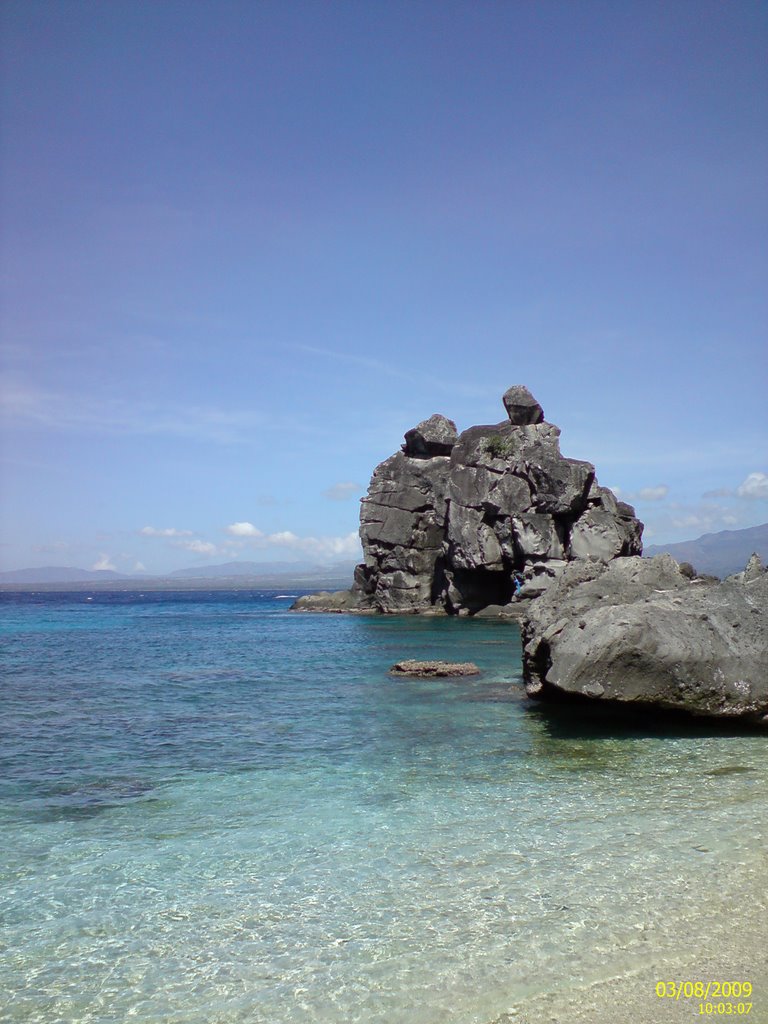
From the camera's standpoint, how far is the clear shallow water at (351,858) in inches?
272

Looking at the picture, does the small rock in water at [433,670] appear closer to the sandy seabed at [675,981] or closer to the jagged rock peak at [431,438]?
the sandy seabed at [675,981]

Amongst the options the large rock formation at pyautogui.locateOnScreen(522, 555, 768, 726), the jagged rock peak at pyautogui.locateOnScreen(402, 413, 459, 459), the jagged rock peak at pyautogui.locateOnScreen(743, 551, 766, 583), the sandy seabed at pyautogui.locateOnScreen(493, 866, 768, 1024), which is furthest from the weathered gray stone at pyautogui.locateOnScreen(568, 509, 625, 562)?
the sandy seabed at pyautogui.locateOnScreen(493, 866, 768, 1024)

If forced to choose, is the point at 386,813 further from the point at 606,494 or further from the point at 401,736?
the point at 606,494

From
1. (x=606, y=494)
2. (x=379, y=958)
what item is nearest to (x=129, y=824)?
(x=379, y=958)

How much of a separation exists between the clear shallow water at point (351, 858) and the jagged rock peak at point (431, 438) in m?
59.5

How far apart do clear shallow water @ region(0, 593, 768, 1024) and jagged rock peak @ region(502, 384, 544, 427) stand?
51071mm

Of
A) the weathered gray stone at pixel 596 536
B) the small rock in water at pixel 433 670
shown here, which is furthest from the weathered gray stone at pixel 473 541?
the small rock in water at pixel 433 670

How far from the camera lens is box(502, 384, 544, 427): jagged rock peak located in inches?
2699

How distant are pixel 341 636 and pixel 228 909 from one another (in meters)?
41.6

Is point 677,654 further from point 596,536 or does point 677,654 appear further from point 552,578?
point 596,536

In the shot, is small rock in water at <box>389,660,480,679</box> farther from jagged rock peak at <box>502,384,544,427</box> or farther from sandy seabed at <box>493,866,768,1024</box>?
jagged rock peak at <box>502,384,544,427</box>

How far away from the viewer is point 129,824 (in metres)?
11.5

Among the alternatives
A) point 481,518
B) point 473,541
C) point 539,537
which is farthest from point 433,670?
point 481,518

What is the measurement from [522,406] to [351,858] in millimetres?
61365
